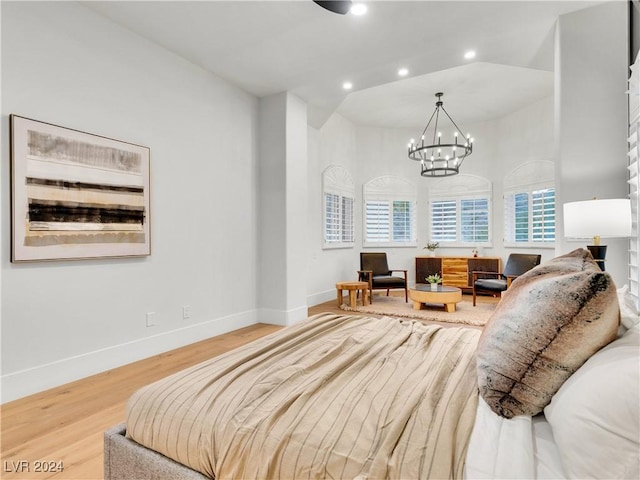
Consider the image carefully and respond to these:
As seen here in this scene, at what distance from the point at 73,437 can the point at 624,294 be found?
2920 millimetres

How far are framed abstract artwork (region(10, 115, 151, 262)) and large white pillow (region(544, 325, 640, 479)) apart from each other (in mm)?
3190

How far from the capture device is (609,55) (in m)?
2.89

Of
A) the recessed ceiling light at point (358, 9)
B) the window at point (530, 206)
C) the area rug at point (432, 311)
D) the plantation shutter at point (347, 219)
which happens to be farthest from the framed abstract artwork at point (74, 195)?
the window at point (530, 206)

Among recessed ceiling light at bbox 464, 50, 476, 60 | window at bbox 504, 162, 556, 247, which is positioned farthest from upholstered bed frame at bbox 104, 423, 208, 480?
window at bbox 504, 162, 556, 247

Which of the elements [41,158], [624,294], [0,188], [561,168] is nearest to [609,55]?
[561,168]

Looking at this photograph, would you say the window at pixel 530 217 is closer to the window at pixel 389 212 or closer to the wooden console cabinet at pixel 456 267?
the wooden console cabinet at pixel 456 267

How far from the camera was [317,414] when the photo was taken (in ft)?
3.40

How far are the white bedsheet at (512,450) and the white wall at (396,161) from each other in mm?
4960

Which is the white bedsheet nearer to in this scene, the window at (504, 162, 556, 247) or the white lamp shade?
the white lamp shade

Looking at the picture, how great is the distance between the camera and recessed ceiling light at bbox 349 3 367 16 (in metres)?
2.88

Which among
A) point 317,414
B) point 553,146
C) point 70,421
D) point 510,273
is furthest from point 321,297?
point 317,414

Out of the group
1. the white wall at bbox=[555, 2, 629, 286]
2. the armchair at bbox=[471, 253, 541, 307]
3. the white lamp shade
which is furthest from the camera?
the armchair at bbox=[471, 253, 541, 307]

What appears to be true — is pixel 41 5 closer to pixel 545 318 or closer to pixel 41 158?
pixel 41 158

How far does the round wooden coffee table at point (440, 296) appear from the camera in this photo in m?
5.11
